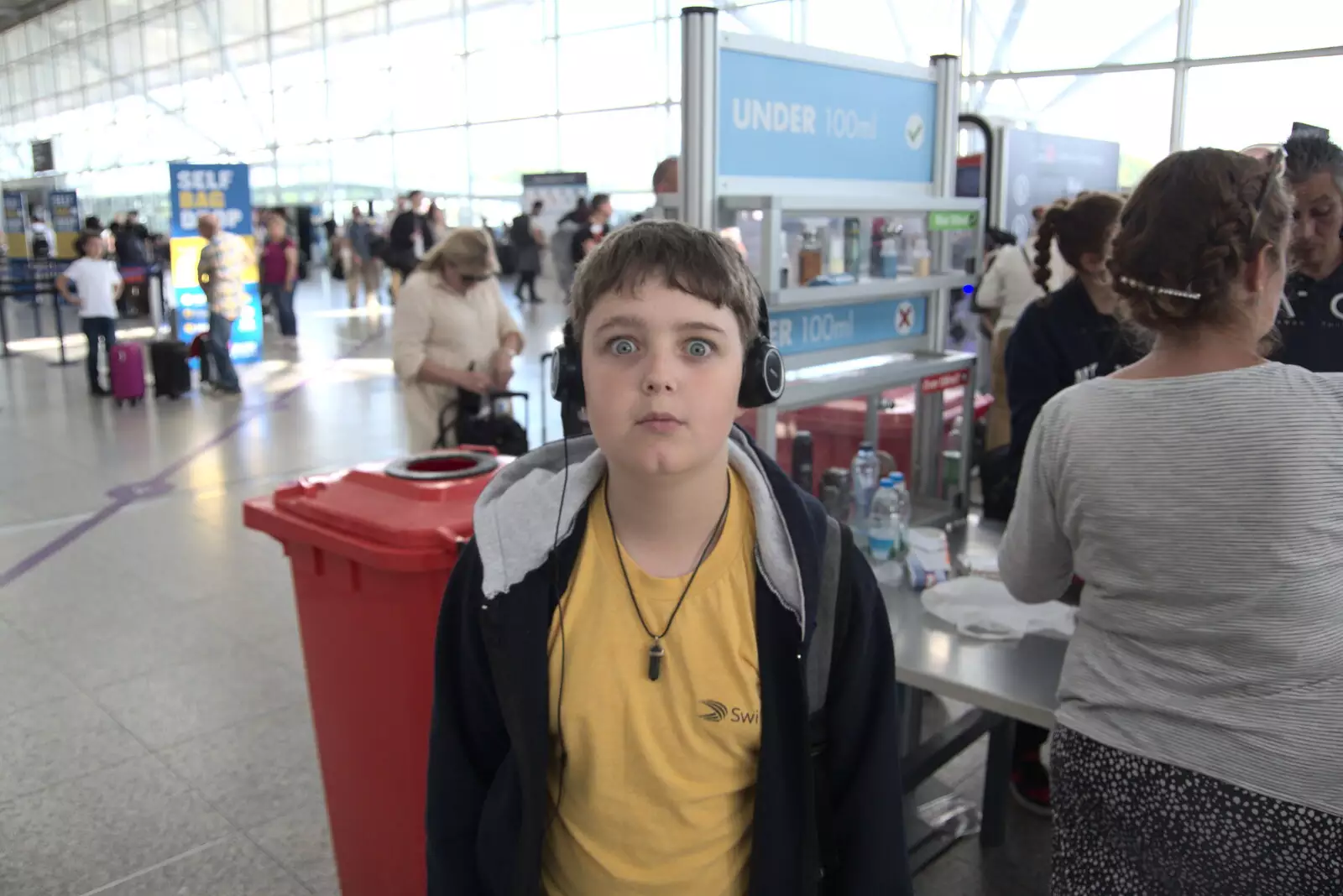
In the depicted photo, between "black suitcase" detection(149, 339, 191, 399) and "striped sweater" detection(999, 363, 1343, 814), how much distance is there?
9367 mm

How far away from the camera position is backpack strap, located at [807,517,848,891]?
1.24 metres

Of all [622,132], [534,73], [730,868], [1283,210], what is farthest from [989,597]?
[534,73]

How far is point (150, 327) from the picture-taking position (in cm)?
1505

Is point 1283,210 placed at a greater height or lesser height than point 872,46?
lesser

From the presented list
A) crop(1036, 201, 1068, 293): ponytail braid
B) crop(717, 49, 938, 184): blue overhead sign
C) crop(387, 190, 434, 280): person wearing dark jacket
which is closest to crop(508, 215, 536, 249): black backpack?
crop(387, 190, 434, 280): person wearing dark jacket

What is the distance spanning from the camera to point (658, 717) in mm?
1247

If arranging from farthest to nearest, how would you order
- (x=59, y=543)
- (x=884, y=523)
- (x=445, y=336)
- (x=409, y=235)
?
(x=409, y=235) → (x=59, y=543) → (x=445, y=336) → (x=884, y=523)

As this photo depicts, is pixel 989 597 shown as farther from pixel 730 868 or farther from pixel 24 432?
pixel 24 432

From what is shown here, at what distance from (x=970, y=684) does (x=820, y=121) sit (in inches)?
62.5

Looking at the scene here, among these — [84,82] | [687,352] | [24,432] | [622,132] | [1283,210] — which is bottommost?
[24,432]

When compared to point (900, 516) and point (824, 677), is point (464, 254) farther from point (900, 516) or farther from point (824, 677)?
point (824, 677)

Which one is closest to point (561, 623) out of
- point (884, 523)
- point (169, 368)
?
point (884, 523)

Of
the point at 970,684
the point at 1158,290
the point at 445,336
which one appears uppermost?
the point at 1158,290

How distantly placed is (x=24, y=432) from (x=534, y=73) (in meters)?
11.8
